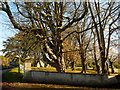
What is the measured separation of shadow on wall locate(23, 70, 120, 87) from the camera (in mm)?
8961

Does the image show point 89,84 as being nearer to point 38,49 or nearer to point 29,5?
point 38,49

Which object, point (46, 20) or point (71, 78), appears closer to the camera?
point (71, 78)

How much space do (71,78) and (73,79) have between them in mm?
165

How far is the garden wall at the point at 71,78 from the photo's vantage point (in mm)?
8977

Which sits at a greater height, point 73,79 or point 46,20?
point 46,20

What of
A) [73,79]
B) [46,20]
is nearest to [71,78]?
[73,79]

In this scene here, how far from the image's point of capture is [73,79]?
9820 millimetres

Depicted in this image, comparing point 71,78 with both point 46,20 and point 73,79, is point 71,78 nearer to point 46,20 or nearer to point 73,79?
point 73,79

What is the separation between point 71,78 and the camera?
988cm

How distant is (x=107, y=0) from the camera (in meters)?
11.6

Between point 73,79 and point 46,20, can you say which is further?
point 46,20

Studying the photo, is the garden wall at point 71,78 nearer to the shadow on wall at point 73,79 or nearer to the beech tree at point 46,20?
the shadow on wall at point 73,79

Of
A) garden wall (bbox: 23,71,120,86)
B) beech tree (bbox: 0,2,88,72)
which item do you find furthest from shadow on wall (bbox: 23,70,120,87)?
beech tree (bbox: 0,2,88,72)

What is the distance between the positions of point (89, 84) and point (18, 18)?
7769mm
